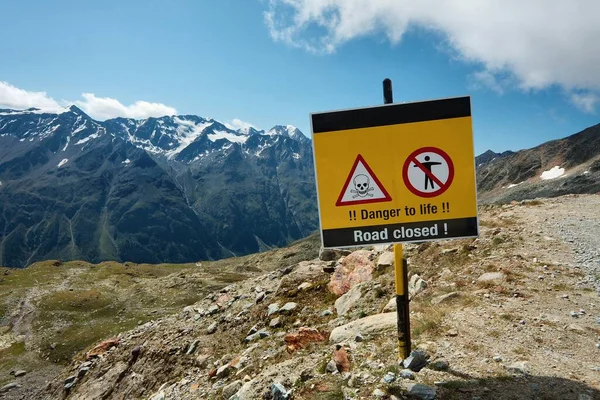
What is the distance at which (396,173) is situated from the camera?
7.80m

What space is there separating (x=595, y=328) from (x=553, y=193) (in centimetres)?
11238

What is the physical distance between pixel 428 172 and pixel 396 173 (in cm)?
64

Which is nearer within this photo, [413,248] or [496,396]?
[496,396]

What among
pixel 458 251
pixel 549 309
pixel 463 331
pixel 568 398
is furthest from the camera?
pixel 458 251

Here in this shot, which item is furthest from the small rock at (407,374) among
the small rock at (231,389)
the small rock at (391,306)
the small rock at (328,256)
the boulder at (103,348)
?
the boulder at (103,348)

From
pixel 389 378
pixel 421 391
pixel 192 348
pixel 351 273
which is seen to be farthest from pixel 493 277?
pixel 192 348

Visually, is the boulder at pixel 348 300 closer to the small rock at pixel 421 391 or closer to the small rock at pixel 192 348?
the small rock at pixel 421 391

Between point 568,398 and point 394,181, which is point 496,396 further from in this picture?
point 394,181

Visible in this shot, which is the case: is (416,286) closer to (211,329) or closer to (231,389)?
(231,389)

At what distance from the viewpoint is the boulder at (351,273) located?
61.5ft

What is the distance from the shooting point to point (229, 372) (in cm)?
1417

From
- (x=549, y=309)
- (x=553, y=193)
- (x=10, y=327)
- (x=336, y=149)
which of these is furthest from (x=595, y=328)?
(x=553, y=193)

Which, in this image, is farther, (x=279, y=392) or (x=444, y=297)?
(x=444, y=297)

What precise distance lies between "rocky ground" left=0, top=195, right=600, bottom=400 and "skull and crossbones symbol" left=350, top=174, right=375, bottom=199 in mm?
4034
